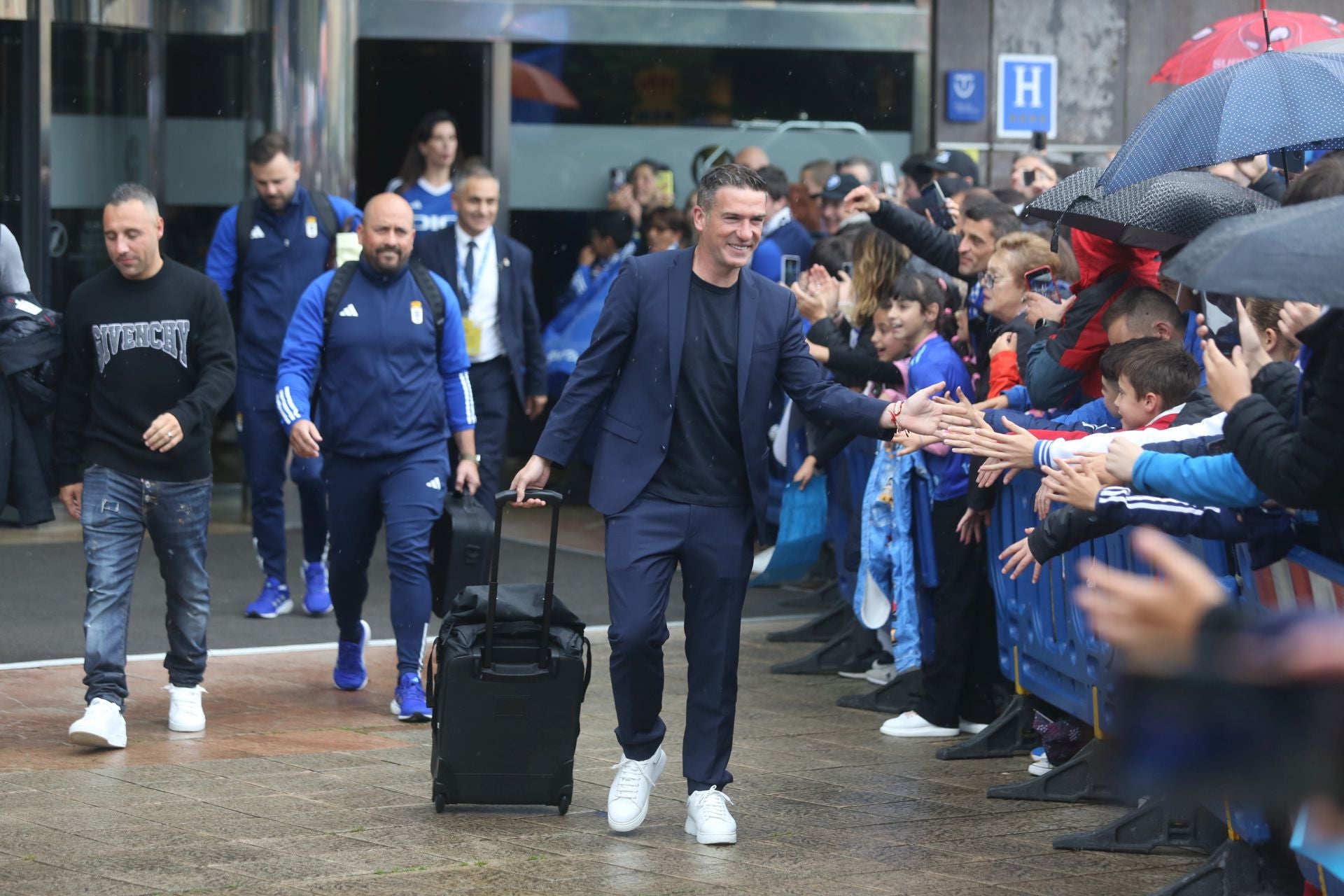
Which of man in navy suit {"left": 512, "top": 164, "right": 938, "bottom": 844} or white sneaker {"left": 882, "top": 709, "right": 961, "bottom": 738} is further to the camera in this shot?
white sneaker {"left": 882, "top": 709, "right": 961, "bottom": 738}

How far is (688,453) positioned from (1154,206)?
1.87 metres

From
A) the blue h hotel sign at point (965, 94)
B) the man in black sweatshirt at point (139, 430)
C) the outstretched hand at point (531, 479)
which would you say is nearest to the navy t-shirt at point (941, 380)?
the outstretched hand at point (531, 479)

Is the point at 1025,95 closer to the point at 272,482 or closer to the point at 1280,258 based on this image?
the point at 272,482

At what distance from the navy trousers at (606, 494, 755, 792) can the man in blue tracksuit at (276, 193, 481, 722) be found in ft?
5.98

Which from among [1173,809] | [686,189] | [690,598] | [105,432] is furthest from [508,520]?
[1173,809]

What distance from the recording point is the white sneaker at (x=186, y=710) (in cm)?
718

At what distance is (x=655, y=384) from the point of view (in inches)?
232

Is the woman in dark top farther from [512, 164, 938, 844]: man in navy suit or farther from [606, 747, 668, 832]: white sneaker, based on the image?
[606, 747, 668, 832]: white sneaker

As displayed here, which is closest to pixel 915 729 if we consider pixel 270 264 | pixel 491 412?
pixel 491 412

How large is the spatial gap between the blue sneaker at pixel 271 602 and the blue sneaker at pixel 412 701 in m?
2.32

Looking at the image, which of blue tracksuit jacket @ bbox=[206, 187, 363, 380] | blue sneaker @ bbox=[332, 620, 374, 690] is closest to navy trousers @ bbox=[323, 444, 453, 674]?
blue sneaker @ bbox=[332, 620, 374, 690]

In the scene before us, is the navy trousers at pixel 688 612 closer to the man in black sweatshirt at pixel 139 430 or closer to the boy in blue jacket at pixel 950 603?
the boy in blue jacket at pixel 950 603

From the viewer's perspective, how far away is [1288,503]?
3846mm

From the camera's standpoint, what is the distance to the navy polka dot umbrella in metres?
6.21
